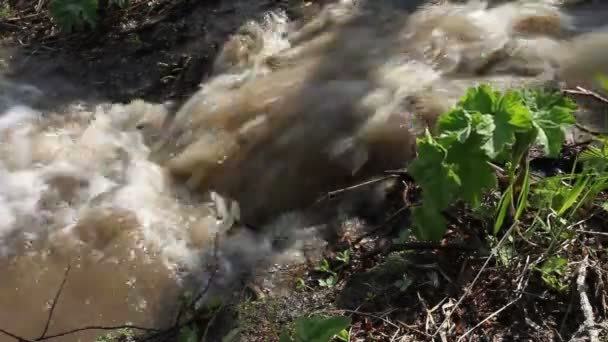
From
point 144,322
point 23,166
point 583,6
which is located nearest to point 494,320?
point 144,322

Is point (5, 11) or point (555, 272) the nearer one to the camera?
point (555, 272)

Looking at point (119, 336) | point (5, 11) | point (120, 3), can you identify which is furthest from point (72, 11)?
point (119, 336)

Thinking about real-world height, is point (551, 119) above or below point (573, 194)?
above

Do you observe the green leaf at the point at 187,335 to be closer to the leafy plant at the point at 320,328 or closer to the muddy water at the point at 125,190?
the muddy water at the point at 125,190

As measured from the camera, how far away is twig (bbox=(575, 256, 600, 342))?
2.14 metres

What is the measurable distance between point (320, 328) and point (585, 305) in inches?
36.5

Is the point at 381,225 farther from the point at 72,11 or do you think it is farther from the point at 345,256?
the point at 72,11

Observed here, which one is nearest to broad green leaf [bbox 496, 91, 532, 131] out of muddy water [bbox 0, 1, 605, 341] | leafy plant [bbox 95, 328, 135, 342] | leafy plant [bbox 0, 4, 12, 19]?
muddy water [bbox 0, 1, 605, 341]

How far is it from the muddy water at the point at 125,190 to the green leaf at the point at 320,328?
0.94 metres

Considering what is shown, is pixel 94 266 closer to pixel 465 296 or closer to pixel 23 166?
pixel 23 166

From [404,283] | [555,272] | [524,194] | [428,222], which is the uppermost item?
[524,194]

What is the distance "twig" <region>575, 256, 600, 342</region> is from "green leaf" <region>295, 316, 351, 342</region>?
802 mm

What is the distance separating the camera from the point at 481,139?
7.21 feet

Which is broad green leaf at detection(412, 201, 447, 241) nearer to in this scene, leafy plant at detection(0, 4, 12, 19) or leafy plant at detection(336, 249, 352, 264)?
leafy plant at detection(336, 249, 352, 264)
